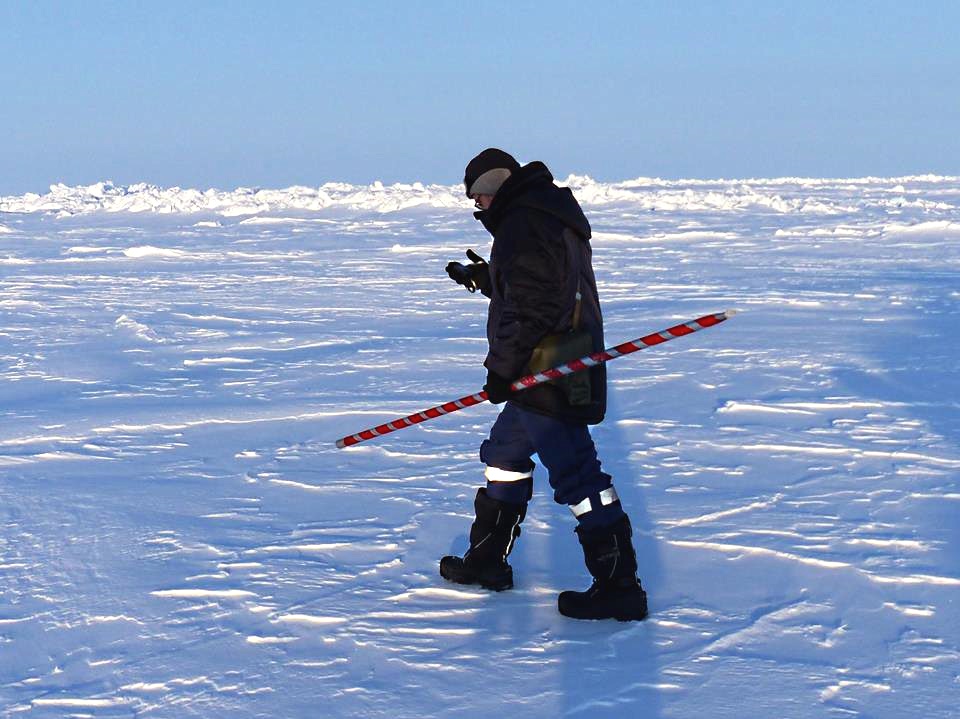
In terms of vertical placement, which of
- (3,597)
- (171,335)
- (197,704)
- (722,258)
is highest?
(722,258)

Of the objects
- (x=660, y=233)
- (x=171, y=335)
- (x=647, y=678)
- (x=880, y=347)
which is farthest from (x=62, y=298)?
(x=660, y=233)

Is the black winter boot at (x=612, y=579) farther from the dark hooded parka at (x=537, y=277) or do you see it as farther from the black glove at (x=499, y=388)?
the black glove at (x=499, y=388)

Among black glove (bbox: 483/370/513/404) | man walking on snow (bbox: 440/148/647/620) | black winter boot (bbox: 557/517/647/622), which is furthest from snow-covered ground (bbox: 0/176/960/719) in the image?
black glove (bbox: 483/370/513/404)

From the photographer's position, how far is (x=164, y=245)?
2681 centimetres

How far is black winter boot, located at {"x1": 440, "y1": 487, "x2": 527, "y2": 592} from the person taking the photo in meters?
3.30

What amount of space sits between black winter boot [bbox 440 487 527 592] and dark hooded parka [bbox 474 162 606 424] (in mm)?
470

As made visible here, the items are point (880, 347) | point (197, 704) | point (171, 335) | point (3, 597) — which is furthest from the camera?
point (171, 335)

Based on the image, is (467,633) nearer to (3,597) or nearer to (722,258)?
(3,597)

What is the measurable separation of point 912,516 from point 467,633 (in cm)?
204

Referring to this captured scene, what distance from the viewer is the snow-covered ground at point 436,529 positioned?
2.68m

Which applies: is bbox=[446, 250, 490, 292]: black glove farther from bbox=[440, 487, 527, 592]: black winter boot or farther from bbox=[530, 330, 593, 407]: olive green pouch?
bbox=[440, 487, 527, 592]: black winter boot

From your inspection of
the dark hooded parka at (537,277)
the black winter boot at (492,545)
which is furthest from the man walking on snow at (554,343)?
the black winter boot at (492,545)

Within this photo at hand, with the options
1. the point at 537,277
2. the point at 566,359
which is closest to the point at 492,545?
the point at 566,359

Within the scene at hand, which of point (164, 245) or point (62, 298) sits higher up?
point (164, 245)
